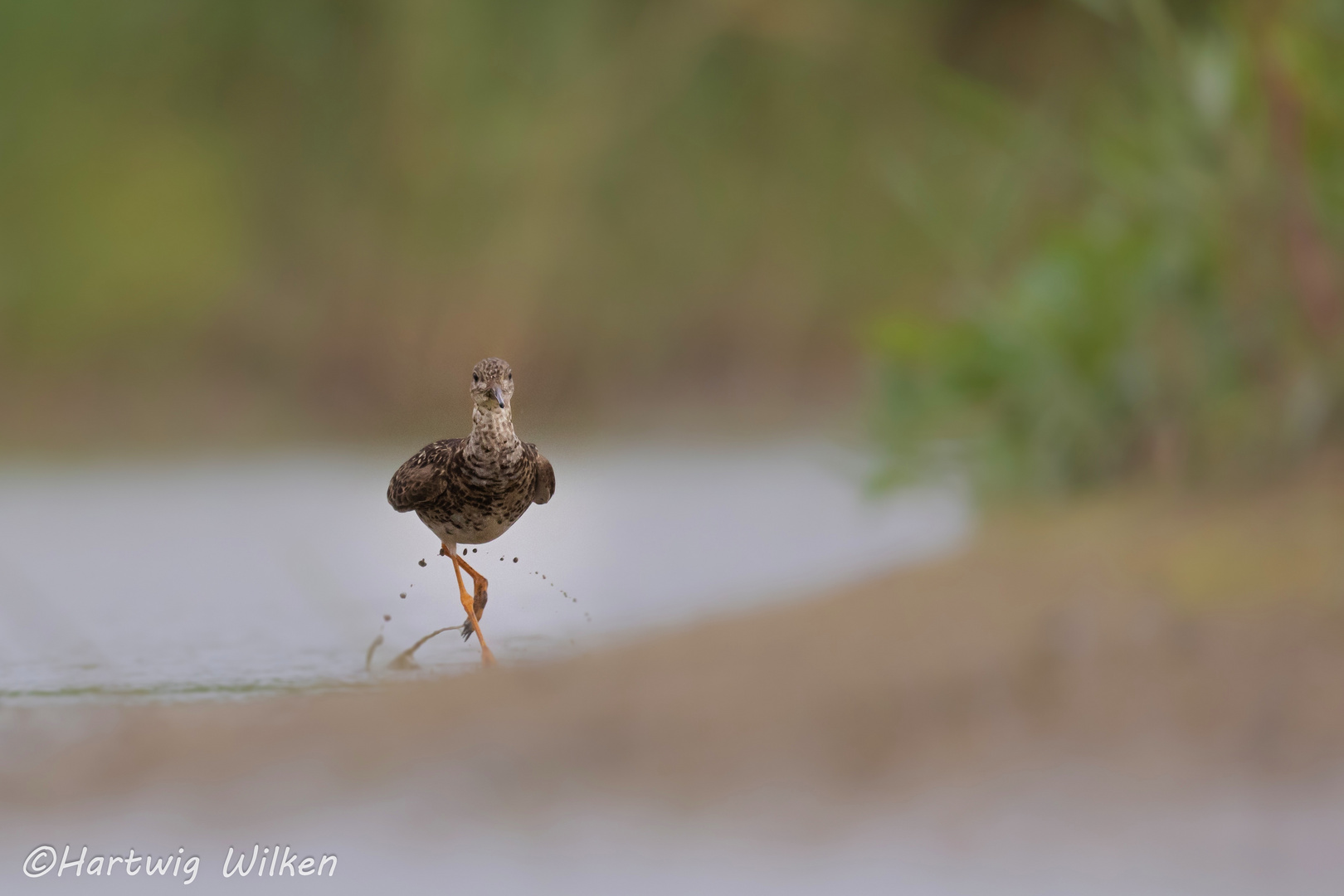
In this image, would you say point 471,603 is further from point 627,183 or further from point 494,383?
point 627,183

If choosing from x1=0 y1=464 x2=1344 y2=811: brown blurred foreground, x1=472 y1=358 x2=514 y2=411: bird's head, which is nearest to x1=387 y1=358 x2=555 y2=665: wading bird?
x1=472 y1=358 x2=514 y2=411: bird's head

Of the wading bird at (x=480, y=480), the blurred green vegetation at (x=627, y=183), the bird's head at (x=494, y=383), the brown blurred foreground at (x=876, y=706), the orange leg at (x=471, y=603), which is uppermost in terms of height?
the blurred green vegetation at (x=627, y=183)

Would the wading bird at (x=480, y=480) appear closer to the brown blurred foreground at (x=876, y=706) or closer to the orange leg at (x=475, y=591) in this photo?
the orange leg at (x=475, y=591)

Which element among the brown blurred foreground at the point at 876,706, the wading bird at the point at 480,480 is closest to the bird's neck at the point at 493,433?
the wading bird at the point at 480,480

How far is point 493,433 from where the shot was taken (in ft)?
0.88

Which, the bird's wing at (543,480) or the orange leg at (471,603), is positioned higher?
the bird's wing at (543,480)

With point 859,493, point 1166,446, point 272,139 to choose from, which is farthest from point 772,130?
point 1166,446

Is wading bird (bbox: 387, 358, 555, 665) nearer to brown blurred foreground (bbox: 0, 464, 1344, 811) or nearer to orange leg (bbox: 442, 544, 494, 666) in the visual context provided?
orange leg (bbox: 442, 544, 494, 666)

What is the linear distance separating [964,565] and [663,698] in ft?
0.44

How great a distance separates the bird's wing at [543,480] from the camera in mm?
268

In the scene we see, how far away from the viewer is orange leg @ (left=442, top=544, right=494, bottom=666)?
0.27m

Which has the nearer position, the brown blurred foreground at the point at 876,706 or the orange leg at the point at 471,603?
the orange leg at the point at 471,603

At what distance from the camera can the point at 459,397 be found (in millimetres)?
272

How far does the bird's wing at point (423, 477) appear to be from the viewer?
27 centimetres
